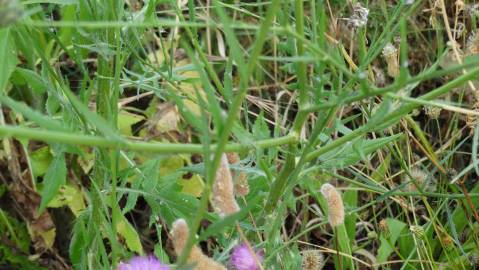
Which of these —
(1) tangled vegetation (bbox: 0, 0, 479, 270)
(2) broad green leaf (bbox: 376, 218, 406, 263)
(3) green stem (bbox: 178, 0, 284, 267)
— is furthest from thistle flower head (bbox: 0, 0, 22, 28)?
(2) broad green leaf (bbox: 376, 218, 406, 263)

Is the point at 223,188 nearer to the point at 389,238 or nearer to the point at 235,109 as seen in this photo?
the point at 235,109

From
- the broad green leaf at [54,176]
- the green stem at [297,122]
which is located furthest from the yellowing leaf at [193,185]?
the green stem at [297,122]

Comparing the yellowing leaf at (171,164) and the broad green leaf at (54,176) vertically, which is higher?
the broad green leaf at (54,176)

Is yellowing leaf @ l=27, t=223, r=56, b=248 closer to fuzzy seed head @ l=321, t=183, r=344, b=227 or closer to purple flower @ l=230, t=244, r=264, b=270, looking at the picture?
purple flower @ l=230, t=244, r=264, b=270

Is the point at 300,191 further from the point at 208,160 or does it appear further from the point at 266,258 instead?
the point at 208,160

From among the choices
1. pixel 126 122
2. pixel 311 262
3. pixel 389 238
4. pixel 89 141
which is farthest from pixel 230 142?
pixel 126 122

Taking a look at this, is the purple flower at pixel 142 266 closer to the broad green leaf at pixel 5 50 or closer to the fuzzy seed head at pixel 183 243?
the fuzzy seed head at pixel 183 243
